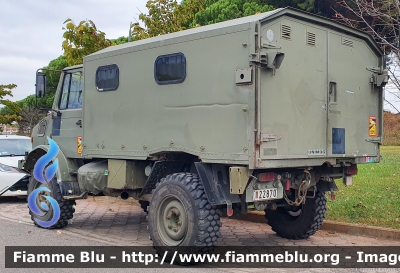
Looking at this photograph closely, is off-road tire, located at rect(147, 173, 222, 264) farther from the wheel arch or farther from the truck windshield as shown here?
the truck windshield

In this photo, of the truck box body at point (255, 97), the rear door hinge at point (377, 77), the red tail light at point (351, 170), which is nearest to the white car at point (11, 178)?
the truck box body at point (255, 97)

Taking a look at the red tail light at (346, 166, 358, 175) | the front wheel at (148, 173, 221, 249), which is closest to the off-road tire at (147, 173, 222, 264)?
the front wheel at (148, 173, 221, 249)

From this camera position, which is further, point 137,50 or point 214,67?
point 137,50

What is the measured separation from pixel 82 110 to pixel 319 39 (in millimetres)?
3910

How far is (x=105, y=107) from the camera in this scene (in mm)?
8039

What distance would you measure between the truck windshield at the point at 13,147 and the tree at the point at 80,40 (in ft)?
8.15

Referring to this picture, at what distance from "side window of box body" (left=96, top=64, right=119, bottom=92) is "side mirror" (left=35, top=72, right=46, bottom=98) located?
3.54ft

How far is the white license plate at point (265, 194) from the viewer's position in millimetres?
6254

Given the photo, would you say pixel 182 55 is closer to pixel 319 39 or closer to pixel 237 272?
pixel 319 39

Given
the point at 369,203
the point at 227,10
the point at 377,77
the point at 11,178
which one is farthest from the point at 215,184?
the point at 227,10

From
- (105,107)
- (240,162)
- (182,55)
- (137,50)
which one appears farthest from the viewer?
(105,107)

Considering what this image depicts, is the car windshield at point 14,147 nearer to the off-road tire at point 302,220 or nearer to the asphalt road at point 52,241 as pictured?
the asphalt road at point 52,241

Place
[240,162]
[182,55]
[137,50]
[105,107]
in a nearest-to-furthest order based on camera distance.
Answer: [240,162]
[182,55]
[137,50]
[105,107]

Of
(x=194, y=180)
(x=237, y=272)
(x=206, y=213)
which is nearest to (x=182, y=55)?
(x=194, y=180)
